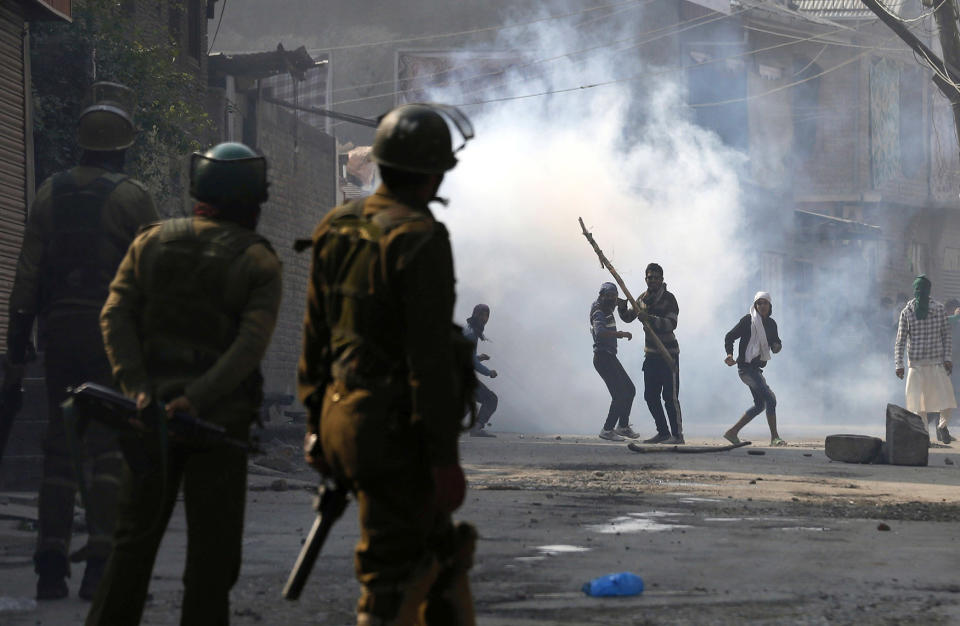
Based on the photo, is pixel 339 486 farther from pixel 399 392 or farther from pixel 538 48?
pixel 538 48

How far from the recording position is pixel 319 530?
3576mm

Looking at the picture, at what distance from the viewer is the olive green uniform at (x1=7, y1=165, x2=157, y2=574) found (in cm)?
553

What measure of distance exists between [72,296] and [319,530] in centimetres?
239

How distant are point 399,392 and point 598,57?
103ft

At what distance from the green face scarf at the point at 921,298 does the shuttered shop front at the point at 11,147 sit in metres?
9.60

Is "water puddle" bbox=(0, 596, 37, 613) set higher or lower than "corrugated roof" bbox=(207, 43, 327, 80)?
lower

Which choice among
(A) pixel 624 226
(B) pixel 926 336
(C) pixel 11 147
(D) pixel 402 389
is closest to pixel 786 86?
(A) pixel 624 226

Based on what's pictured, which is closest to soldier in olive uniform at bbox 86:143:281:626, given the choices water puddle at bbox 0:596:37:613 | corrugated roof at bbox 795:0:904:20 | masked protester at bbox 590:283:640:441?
water puddle at bbox 0:596:37:613

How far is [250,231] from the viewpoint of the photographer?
4.19 meters

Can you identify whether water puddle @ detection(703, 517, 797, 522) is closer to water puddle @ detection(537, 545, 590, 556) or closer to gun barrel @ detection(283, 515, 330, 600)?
water puddle @ detection(537, 545, 590, 556)

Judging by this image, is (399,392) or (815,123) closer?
(399,392)

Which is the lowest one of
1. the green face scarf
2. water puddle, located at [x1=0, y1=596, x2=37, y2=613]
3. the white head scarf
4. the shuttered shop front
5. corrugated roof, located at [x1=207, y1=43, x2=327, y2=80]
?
water puddle, located at [x1=0, y1=596, x2=37, y2=613]

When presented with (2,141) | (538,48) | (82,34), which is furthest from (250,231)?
(538,48)

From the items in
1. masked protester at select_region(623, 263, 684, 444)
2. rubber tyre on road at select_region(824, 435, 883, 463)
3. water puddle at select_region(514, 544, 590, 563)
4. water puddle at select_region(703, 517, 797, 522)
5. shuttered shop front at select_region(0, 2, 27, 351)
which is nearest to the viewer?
water puddle at select_region(514, 544, 590, 563)
